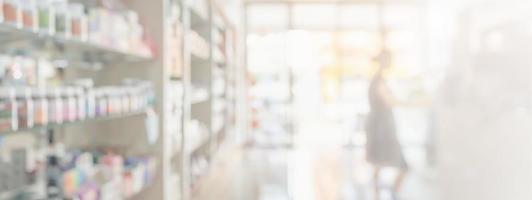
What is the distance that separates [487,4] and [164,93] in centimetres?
186

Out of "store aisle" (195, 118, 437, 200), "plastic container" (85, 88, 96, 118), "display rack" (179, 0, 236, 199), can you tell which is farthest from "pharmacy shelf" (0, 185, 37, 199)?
"display rack" (179, 0, 236, 199)

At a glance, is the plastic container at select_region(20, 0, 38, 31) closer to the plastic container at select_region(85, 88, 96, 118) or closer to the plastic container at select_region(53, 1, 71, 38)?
the plastic container at select_region(53, 1, 71, 38)

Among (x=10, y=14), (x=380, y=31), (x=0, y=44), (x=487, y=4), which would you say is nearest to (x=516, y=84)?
(x=487, y=4)

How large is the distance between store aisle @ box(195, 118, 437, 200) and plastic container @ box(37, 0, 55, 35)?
727 mm

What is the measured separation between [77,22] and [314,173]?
931 mm

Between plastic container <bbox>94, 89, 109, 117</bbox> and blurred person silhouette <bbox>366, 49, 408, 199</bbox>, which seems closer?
blurred person silhouette <bbox>366, 49, 408, 199</bbox>

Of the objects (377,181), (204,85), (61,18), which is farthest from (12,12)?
(204,85)

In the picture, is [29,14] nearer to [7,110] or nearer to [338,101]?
[7,110]

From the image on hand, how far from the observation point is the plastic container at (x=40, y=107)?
5.65 feet

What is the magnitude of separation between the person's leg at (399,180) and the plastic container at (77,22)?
113cm

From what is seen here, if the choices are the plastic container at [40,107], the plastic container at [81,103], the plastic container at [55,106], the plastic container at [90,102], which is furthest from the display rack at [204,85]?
the plastic container at [40,107]

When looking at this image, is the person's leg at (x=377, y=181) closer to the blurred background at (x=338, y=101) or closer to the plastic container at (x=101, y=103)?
the blurred background at (x=338, y=101)

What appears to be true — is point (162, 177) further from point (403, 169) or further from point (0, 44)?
point (403, 169)

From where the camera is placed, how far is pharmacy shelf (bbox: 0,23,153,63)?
1.70 meters
